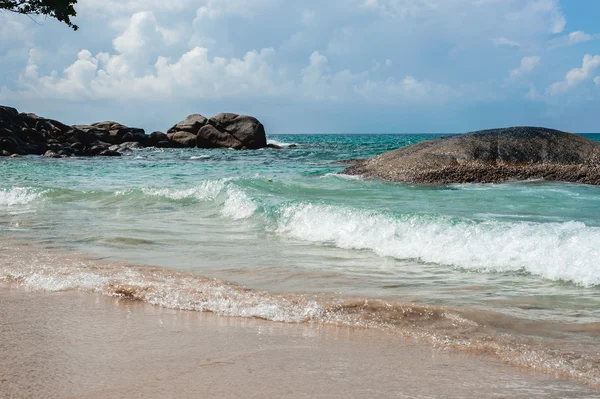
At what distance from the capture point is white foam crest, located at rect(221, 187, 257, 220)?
9.80 m

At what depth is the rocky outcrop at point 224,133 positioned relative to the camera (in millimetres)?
42094

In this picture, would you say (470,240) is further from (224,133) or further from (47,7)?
(224,133)

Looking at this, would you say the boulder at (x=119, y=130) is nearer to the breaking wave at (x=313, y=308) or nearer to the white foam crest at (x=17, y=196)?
the white foam crest at (x=17, y=196)

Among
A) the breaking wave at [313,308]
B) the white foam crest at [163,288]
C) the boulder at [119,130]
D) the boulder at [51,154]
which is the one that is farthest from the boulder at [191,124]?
the breaking wave at [313,308]

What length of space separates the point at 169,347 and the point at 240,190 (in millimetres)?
8592

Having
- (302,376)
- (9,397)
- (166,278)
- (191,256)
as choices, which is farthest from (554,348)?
(191,256)

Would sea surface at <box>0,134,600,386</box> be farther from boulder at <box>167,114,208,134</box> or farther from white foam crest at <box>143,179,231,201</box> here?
boulder at <box>167,114,208,134</box>

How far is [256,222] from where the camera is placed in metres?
9.12

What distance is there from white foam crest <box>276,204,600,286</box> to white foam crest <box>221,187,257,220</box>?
1.43 meters

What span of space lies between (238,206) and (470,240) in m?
4.84

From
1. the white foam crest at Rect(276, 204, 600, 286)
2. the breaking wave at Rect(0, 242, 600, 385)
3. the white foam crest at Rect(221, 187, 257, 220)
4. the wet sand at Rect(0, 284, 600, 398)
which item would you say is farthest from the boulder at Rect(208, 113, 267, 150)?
the wet sand at Rect(0, 284, 600, 398)

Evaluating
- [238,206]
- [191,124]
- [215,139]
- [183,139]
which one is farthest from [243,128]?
[238,206]

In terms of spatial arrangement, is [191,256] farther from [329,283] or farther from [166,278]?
[329,283]

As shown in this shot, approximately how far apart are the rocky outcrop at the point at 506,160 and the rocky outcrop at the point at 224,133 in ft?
96.2
